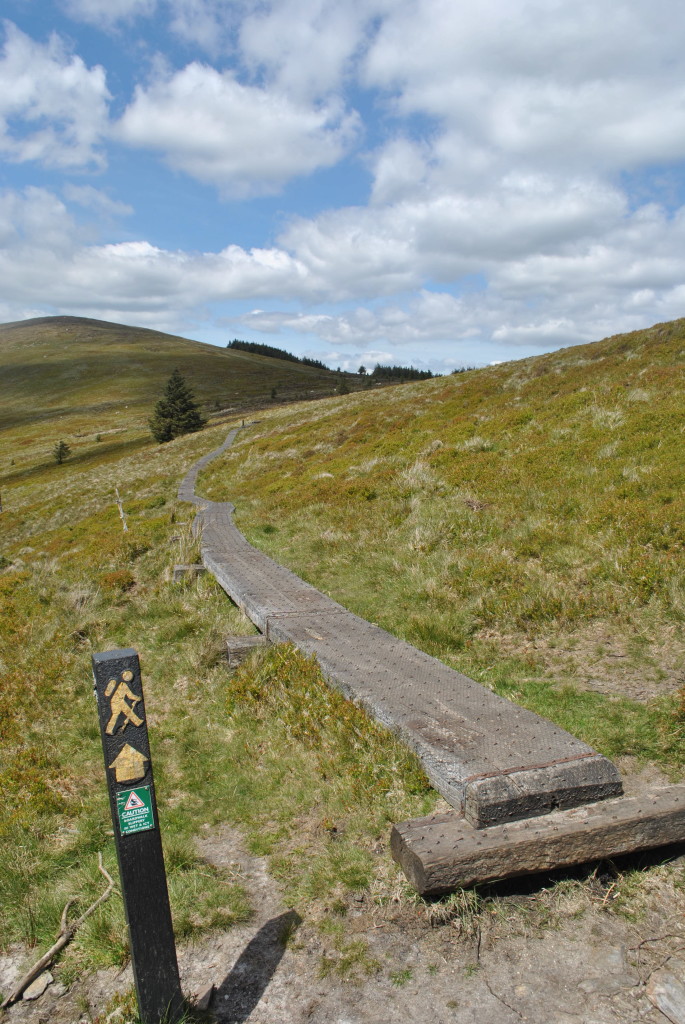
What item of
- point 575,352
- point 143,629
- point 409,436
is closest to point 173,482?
point 409,436

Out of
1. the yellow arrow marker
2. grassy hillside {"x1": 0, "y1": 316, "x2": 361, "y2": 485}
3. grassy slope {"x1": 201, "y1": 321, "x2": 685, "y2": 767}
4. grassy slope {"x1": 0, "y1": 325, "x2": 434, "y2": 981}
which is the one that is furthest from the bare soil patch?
→ grassy hillside {"x1": 0, "y1": 316, "x2": 361, "y2": 485}

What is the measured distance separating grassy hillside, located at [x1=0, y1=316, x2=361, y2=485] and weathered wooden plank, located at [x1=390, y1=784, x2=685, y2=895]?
6474cm

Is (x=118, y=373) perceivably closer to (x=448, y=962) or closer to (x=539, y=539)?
(x=539, y=539)

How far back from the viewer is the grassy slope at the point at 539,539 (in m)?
6.87

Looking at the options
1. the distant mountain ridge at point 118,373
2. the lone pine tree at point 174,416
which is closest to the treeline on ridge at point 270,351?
the distant mountain ridge at point 118,373

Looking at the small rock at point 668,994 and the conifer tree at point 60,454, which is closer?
the small rock at point 668,994

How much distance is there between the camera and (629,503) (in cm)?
1038

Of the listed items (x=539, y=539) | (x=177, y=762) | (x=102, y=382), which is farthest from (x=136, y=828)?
(x=102, y=382)

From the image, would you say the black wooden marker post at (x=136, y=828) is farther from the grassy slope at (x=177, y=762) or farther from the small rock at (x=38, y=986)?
the small rock at (x=38, y=986)

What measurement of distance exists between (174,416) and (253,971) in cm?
6483

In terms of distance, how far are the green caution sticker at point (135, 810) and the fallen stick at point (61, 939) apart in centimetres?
149

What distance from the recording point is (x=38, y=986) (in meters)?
3.72

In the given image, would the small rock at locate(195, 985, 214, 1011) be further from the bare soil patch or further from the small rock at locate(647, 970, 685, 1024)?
the small rock at locate(647, 970, 685, 1024)

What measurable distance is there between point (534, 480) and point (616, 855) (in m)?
9.66
